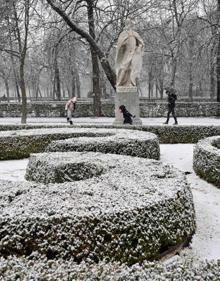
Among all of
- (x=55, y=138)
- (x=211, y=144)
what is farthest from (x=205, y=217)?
(x=55, y=138)

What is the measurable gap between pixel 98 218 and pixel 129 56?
1207 cm

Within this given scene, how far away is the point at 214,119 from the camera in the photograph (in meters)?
22.9

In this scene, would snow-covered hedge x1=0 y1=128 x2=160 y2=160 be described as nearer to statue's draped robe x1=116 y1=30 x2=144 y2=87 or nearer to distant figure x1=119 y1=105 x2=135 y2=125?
distant figure x1=119 y1=105 x2=135 y2=125

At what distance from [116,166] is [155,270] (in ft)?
12.9

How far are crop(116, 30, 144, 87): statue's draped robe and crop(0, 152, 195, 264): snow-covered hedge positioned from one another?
10.3 m

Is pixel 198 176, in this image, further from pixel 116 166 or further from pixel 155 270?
pixel 155 270

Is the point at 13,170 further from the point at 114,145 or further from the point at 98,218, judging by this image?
the point at 98,218

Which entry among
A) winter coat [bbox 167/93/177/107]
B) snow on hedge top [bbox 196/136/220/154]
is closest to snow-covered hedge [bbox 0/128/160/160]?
snow on hedge top [bbox 196/136/220/154]

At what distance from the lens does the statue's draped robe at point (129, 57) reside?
15867mm

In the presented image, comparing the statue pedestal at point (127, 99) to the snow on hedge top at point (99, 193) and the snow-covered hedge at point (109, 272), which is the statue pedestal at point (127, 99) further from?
the snow-covered hedge at point (109, 272)

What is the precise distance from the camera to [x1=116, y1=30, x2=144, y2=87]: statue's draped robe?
1587 cm

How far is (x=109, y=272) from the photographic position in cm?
322

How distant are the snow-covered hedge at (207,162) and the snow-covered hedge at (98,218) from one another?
2.15m

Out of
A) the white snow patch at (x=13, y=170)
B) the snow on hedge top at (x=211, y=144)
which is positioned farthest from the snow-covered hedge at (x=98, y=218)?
the white snow patch at (x=13, y=170)
